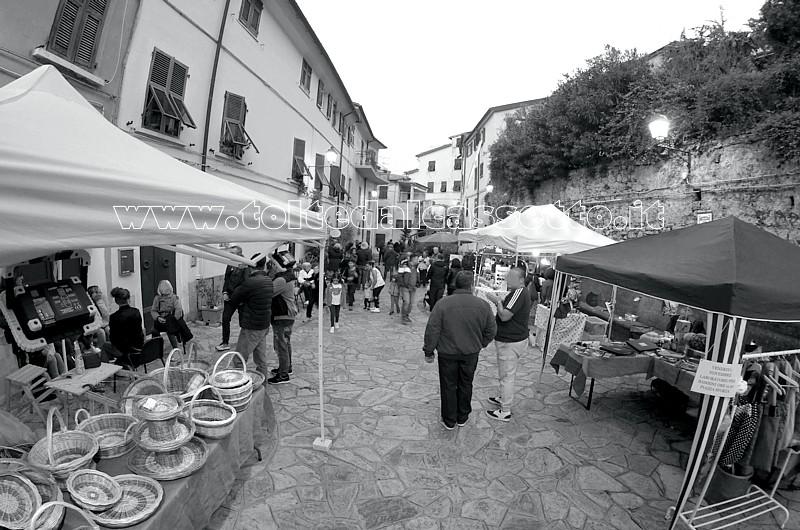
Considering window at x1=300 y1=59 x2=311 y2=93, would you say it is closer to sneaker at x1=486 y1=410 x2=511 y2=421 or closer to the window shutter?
the window shutter

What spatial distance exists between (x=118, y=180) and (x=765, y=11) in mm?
13093

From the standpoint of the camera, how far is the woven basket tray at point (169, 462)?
259 centimetres

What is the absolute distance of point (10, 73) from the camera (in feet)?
17.0

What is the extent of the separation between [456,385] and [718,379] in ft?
8.50

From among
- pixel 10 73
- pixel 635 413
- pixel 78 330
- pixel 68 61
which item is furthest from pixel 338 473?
pixel 68 61

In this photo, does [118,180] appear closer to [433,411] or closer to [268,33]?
[433,411]

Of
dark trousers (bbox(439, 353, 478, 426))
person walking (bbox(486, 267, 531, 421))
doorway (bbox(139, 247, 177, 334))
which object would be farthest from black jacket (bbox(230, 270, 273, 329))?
doorway (bbox(139, 247, 177, 334))

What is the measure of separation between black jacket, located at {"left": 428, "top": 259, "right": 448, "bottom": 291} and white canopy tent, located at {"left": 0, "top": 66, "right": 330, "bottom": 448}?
23.5 feet

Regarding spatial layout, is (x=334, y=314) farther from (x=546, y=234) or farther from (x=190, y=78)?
(x=190, y=78)

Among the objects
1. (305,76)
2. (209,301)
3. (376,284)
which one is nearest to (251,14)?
(305,76)

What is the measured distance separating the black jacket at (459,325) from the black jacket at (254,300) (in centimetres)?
225

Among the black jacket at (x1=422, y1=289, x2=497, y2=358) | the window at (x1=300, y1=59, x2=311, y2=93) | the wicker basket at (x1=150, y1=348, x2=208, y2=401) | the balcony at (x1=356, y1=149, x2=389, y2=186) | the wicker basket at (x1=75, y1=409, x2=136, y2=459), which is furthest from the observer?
the balcony at (x1=356, y1=149, x2=389, y2=186)

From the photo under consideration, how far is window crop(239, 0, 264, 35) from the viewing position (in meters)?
10.8

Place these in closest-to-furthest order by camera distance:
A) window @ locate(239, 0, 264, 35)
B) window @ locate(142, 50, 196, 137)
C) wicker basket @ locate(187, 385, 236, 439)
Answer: wicker basket @ locate(187, 385, 236, 439) → window @ locate(142, 50, 196, 137) → window @ locate(239, 0, 264, 35)
